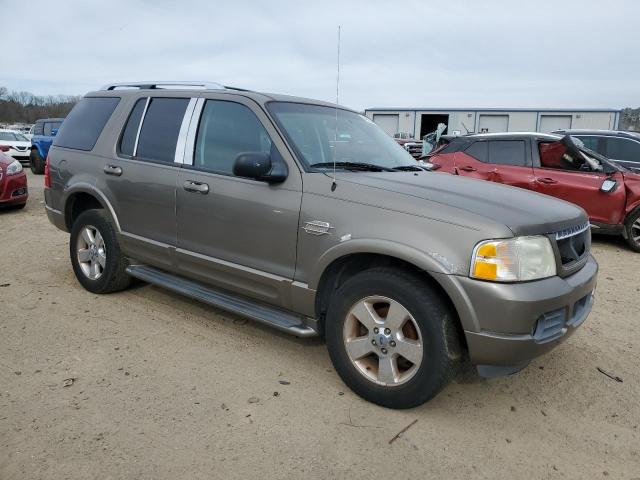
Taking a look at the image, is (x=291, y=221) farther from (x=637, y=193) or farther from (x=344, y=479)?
(x=637, y=193)

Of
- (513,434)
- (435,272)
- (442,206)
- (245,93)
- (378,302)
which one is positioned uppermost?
(245,93)

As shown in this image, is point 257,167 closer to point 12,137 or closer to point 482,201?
point 482,201

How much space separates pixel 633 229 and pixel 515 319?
227 inches

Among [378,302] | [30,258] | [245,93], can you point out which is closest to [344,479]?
[378,302]

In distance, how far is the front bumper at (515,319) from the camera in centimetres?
249

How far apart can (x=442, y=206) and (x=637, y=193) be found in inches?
222

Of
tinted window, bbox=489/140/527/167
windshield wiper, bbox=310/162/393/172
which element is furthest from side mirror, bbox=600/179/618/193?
windshield wiper, bbox=310/162/393/172

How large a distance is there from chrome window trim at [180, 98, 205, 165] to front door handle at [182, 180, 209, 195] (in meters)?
0.19

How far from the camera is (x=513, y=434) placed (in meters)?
2.75

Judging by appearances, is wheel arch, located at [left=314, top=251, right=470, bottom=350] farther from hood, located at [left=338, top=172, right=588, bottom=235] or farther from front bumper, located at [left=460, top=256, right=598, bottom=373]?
hood, located at [left=338, top=172, right=588, bottom=235]

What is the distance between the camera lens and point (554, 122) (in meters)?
26.1


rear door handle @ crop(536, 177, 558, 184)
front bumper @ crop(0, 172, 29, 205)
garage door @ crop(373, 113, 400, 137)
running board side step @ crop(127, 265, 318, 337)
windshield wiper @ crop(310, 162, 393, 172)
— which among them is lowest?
running board side step @ crop(127, 265, 318, 337)

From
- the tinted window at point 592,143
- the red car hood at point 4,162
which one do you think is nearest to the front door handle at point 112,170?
the red car hood at point 4,162

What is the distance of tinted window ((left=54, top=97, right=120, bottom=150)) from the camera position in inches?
181
